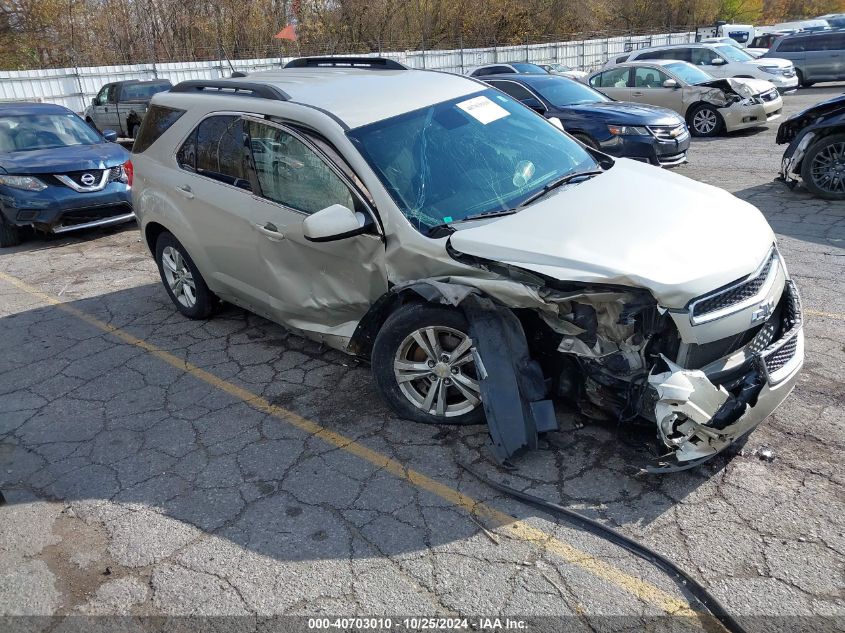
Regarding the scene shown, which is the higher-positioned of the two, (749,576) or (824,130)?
(824,130)

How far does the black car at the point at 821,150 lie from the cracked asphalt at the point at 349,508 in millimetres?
3742

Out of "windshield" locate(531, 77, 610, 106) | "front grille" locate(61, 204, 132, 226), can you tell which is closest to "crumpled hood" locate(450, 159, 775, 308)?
"front grille" locate(61, 204, 132, 226)

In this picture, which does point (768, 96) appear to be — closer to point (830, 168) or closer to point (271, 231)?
point (830, 168)

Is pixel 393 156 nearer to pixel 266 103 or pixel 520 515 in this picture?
pixel 266 103

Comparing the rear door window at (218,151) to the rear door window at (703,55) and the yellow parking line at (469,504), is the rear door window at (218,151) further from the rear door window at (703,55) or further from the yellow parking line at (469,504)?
the rear door window at (703,55)

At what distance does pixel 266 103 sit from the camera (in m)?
4.51

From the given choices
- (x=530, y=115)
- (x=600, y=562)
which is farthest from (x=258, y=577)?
(x=530, y=115)

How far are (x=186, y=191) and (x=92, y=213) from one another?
4.33 meters

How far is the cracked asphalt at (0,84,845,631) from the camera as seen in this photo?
2.82m

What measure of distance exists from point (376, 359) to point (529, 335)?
894mm

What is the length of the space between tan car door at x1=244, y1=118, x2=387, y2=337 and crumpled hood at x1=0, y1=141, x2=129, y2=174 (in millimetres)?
5110

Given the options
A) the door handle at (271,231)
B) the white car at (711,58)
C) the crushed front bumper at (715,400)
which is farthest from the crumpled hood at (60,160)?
the white car at (711,58)

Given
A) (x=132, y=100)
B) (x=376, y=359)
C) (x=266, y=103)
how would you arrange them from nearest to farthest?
(x=376, y=359) → (x=266, y=103) → (x=132, y=100)

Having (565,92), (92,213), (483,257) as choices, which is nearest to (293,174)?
(483,257)
